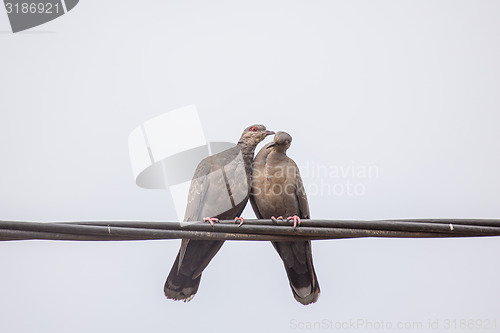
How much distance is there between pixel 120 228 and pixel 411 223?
164 cm

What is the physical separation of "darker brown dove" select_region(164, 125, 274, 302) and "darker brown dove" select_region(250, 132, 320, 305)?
7.2 inches

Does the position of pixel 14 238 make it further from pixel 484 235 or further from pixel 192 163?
pixel 192 163

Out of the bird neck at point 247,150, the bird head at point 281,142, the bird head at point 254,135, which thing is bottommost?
the bird head at point 281,142

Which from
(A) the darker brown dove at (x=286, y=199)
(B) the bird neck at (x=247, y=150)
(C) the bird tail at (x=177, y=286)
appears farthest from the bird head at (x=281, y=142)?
(C) the bird tail at (x=177, y=286)

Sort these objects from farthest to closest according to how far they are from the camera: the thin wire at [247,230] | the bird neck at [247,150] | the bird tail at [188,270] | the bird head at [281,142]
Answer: the bird neck at [247,150] < the bird head at [281,142] < the bird tail at [188,270] < the thin wire at [247,230]

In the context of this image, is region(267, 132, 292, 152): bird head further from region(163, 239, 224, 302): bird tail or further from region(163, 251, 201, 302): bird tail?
region(163, 251, 201, 302): bird tail

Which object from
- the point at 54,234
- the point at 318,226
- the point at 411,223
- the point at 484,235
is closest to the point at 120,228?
the point at 54,234

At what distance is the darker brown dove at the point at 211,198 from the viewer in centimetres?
588

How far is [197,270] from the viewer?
5930mm

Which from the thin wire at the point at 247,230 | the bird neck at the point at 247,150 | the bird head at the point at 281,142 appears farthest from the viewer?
the bird neck at the point at 247,150

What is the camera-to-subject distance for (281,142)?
19.6ft

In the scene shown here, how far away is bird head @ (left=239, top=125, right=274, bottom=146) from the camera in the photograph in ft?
21.1

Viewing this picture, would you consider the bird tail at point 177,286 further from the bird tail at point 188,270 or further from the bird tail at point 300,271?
the bird tail at point 300,271

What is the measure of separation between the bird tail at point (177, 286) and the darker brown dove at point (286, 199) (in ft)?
2.79
